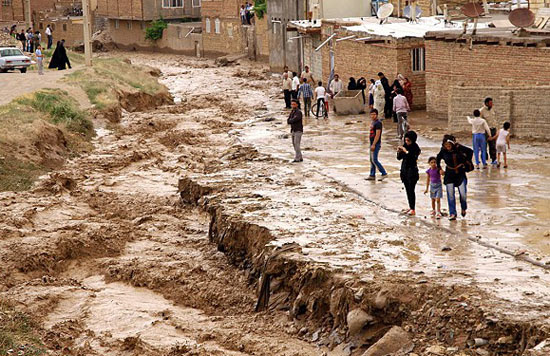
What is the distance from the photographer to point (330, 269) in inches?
520

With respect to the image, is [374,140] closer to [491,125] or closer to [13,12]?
[491,125]

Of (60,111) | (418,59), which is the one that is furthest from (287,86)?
(60,111)

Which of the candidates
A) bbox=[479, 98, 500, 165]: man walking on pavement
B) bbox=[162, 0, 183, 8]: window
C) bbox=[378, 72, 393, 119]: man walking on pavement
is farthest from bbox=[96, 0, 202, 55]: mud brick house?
bbox=[479, 98, 500, 165]: man walking on pavement

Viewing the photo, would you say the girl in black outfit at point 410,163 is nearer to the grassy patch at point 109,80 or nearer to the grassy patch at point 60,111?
the grassy patch at point 60,111

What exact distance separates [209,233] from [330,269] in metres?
5.03

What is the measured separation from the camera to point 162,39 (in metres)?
71.8

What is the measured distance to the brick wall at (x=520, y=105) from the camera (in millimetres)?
23297

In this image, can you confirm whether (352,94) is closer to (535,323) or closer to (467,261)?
(467,261)

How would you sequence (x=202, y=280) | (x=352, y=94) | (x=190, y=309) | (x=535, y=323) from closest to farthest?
(x=535, y=323) < (x=190, y=309) < (x=202, y=280) < (x=352, y=94)

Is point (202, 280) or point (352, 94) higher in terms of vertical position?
point (352, 94)

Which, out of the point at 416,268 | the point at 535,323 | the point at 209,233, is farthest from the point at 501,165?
the point at 535,323

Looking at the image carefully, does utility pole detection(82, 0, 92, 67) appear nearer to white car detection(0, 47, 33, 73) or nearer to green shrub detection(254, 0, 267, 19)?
white car detection(0, 47, 33, 73)

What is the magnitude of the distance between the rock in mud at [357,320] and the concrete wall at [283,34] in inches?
1360

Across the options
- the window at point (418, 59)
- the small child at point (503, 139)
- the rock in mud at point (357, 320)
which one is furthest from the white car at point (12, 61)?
the rock in mud at point (357, 320)
